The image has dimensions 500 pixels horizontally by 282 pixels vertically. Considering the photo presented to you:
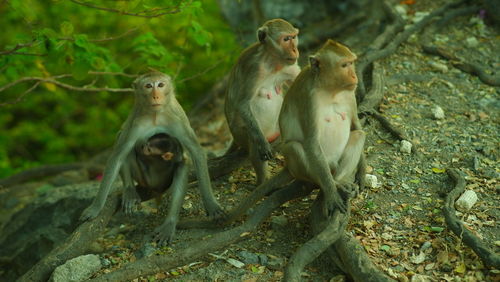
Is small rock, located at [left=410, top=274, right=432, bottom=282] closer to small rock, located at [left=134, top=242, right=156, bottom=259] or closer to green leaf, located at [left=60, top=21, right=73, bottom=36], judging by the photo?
small rock, located at [left=134, top=242, right=156, bottom=259]

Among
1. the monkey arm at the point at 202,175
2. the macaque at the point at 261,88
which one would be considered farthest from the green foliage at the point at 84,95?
the monkey arm at the point at 202,175

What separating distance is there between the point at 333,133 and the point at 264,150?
90cm

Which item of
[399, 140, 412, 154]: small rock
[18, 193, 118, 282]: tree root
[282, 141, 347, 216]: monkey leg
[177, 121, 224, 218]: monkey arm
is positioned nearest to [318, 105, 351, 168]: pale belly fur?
[282, 141, 347, 216]: monkey leg

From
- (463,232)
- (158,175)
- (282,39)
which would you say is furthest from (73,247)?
(463,232)

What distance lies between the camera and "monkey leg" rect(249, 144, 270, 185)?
5566 millimetres

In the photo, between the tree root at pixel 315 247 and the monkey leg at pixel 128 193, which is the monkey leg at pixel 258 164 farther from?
the tree root at pixel 315 247

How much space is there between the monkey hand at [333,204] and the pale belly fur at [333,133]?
Answer: 1.32ft

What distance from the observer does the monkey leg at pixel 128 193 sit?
5.24m

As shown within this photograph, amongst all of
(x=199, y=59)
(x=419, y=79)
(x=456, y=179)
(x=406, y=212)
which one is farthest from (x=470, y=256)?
(x=199, y=59)

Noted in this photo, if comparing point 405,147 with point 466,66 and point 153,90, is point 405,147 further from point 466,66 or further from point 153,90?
point 153,90

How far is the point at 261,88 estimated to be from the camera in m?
5.86

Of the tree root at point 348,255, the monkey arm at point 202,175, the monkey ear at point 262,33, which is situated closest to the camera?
the tree root at point 348,255

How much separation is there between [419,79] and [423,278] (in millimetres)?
3653

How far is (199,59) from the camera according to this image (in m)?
10.2
